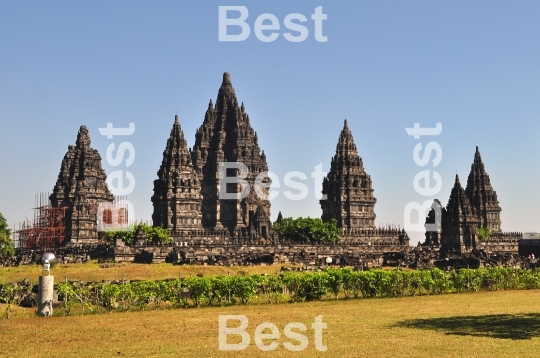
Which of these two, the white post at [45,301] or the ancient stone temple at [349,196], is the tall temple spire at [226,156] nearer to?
the ancient stone temple at [349,196]

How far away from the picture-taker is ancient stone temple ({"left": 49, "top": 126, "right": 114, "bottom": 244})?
124m

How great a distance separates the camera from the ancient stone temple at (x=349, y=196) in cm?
13900

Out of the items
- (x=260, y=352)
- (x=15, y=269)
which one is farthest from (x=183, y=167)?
(x=260, y=352)

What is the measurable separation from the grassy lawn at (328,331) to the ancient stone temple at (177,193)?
83092 millimetres

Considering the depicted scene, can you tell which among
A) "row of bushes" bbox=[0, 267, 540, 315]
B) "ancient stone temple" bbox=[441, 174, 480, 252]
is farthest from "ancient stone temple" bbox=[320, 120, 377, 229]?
"row of bushes" bbox=[0, 267, 540, 315]

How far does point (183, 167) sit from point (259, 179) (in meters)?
17.1

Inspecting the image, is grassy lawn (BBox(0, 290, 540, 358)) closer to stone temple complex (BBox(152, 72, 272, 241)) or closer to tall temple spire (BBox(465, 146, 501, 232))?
stone temple complex (BBox(152, 72, 272, 241))

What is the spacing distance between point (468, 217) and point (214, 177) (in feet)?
144

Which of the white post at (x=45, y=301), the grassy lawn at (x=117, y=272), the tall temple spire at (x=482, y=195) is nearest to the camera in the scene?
the white post at (x=45, y=301)

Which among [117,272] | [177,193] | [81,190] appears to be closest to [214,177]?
[177,193]

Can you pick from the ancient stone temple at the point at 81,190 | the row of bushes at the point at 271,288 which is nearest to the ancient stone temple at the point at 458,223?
the ancient stone temple at the point at 81,190

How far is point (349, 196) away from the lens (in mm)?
141375

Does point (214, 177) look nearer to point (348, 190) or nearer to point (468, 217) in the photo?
point (348, 190)

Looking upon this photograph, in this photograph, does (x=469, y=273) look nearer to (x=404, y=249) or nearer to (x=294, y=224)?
(x=404, y=249)
